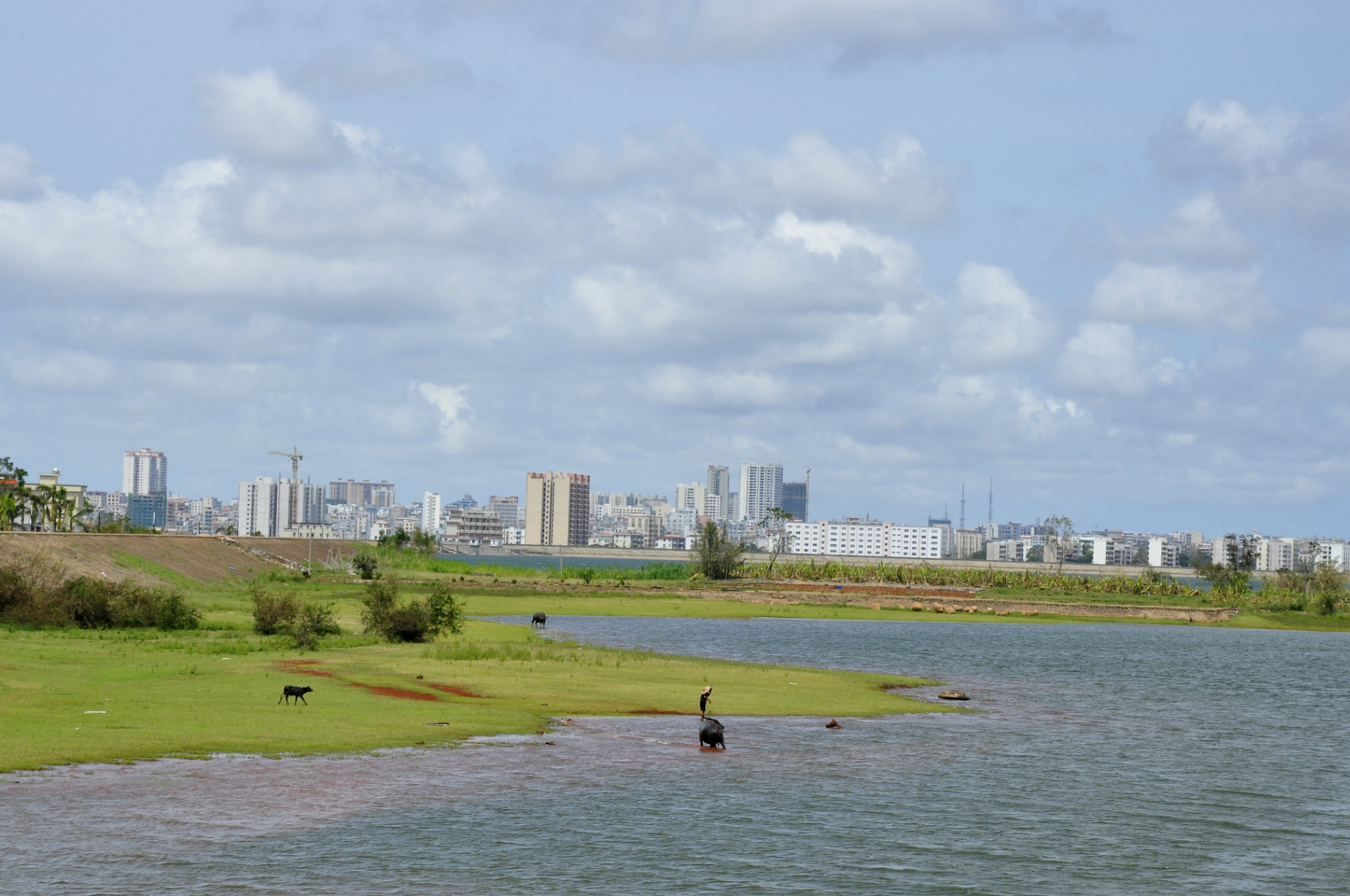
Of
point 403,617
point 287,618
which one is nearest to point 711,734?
point 403,617

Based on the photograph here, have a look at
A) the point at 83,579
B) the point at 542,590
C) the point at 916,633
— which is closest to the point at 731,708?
the point at 83,579

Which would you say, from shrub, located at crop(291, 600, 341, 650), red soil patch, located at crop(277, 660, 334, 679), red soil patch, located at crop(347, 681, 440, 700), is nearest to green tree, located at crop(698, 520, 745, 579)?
shrub, located at crop(291, 600, 341, 650)

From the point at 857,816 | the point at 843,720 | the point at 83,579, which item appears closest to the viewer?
the point at 857,816

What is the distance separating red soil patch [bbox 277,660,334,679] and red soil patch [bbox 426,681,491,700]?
406cm

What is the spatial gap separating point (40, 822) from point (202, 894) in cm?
572

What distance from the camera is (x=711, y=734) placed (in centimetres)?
3603

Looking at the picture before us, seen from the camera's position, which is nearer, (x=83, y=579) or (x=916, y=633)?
(x=83, y=579)

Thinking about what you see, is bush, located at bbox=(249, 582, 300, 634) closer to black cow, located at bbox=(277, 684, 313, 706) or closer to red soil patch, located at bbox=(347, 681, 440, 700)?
red soil patch, located at bbox=(347, 681, 440, 700)

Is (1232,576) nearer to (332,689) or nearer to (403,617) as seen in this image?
(403,617)

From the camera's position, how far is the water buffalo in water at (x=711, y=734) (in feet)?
118

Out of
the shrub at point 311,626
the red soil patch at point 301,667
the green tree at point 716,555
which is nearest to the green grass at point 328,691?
the red soil patch at point 301,667

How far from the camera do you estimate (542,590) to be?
428 ft

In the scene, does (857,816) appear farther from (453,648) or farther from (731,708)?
(453,648)

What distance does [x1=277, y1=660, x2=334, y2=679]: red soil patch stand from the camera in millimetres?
48812
